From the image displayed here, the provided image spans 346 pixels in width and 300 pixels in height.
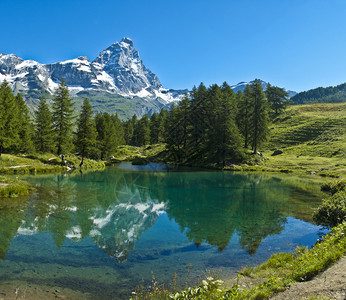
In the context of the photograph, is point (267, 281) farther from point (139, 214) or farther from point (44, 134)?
point (44, 134)

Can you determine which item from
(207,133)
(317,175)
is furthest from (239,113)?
(317,175)

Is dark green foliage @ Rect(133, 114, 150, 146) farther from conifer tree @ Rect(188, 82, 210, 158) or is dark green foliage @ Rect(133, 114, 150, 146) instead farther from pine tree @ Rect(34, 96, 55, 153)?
pine tree @ Rect(34, 96, 55, 153)

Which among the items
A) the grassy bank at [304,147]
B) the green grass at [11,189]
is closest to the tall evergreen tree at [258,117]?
the grassy bank at [304,147]

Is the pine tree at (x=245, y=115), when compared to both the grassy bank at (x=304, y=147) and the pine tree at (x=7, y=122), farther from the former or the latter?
the pine tree at (x=7, y=122)

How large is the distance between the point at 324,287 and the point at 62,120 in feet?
190

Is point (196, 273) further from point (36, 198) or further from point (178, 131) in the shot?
point (178, 131)

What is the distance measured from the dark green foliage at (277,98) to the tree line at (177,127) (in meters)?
40.0

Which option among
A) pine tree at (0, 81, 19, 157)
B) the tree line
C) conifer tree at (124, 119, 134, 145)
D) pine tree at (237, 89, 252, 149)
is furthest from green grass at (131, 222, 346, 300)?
conifer tree at (124, 119, 134, 145)

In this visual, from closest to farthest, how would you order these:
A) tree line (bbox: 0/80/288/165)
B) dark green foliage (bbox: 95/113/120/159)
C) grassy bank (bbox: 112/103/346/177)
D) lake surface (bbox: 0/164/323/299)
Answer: lake surface (bbox: 0/164/323/299) < tree line (bbox: 0/80/288/165) < grassy bank (bbox: 112/103/346/177) < dark green foliage (bbox: 95/113/120/159)

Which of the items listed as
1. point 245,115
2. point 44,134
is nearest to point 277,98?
point 245,115

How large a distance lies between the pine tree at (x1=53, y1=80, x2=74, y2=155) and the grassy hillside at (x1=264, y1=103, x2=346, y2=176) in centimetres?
4842

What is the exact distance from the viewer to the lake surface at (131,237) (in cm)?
908

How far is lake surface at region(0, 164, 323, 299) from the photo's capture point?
908 centimetres

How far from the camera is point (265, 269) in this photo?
9.48 metres
